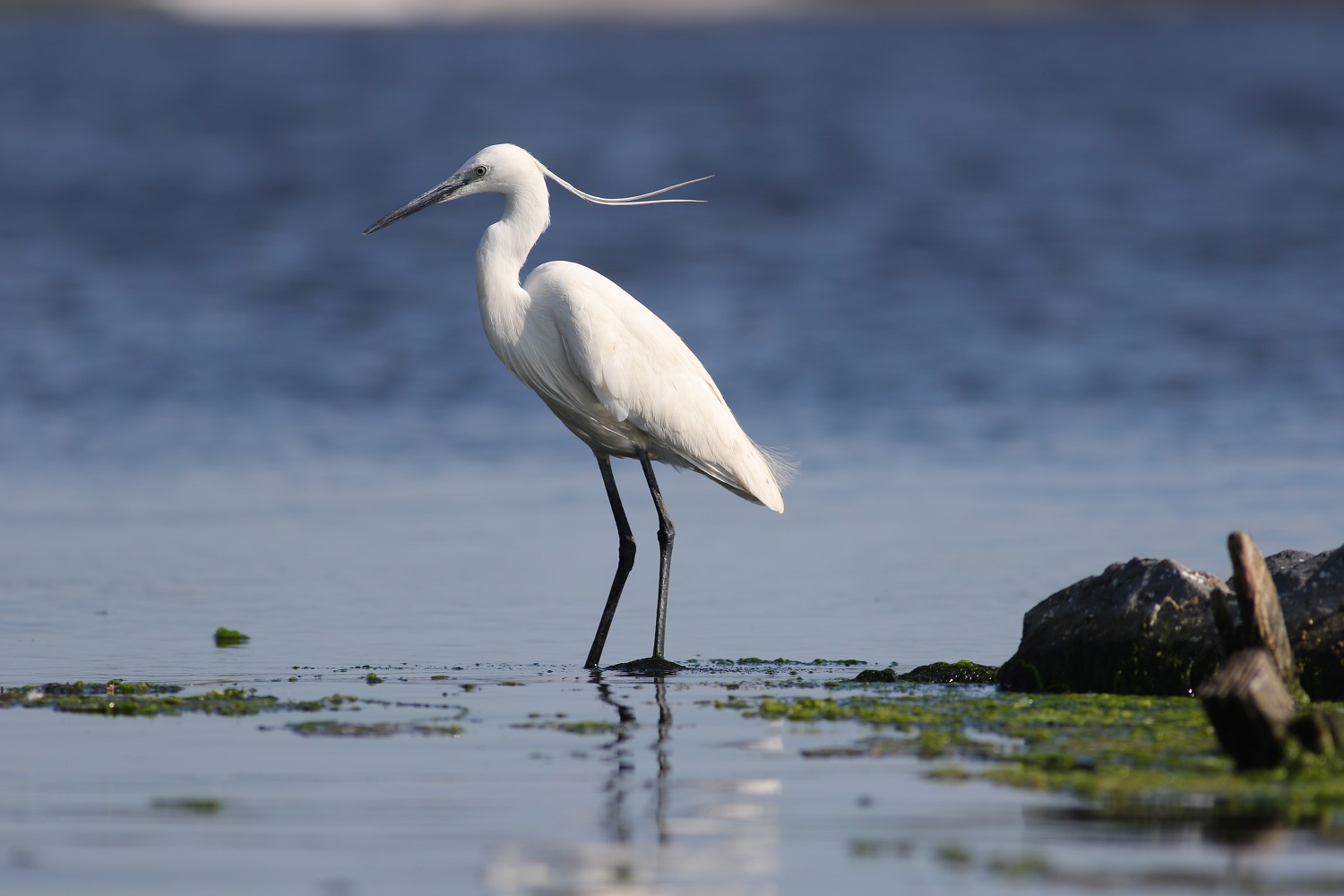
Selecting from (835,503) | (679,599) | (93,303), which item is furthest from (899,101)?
(679,599)

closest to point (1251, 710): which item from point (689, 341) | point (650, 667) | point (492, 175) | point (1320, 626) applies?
point (1320, 626)

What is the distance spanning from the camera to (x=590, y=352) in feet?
26.9

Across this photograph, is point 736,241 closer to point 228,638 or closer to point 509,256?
point 509,256

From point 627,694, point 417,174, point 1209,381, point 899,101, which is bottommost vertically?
point 627,694

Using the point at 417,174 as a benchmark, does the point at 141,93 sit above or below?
above

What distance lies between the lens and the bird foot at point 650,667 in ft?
25.2

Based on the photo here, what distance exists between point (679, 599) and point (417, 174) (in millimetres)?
23933

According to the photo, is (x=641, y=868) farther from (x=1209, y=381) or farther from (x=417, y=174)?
(x=417, y=174)

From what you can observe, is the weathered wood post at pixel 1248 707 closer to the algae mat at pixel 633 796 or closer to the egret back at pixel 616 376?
the algae mat at pixel 633 796

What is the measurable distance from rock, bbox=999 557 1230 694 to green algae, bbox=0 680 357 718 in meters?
2.68

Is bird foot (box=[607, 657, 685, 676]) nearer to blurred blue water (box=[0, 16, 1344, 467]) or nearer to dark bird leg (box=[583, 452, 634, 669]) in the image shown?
dark bird leg (box=[583, 452, 634, 669])

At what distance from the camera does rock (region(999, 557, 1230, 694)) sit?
22.1ft

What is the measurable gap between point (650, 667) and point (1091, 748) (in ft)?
8.35

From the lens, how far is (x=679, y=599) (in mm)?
9711
